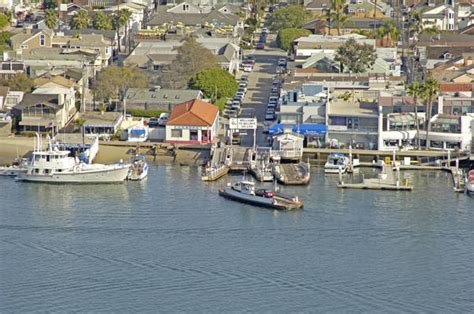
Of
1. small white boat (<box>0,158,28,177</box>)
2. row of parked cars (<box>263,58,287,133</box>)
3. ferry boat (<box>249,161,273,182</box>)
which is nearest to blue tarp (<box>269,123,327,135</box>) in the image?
row of parked cars (<box>263,58,287,133</box>)

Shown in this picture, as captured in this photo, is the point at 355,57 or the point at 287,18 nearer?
the point at 355,57

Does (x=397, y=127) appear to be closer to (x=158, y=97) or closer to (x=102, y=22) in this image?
(x=158, y=97)

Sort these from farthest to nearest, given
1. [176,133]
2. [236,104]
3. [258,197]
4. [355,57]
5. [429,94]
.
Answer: [355,57] → [236,104] → [176,133] → [429,94] → [258,197]

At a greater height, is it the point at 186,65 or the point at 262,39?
the point at 262,39

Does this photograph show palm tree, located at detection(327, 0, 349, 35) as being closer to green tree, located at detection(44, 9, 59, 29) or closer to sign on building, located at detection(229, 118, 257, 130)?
green tree, located at detection(44, 9, 59, 29)

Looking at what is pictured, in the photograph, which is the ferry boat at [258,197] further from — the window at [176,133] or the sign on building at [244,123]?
the window at [176,133]

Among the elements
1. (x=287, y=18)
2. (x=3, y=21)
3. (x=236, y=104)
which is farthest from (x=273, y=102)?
(x=3, y=21)
